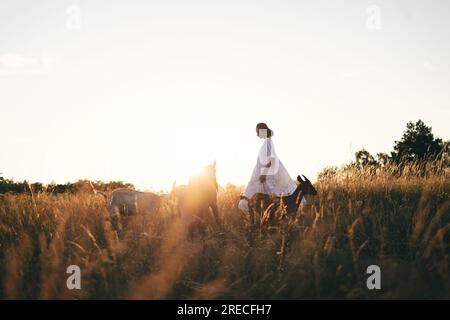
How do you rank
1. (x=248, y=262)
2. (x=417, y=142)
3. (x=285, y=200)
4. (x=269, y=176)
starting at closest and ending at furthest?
1. (x=248, y=262)
2. (x=285, y=200)
3. (x=269, y=176)
4. (x=417, y=142)

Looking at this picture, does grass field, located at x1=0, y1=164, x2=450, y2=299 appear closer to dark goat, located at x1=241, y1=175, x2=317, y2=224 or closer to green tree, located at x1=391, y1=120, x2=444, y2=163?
dark goat, located at x1=241, y1=175, x2=317, y2=224

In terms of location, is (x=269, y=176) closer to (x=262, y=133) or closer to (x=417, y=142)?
(x=262, y=133)

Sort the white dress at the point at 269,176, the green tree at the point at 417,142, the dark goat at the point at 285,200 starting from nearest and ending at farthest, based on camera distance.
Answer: the dark goat at the point at 285,200 < the white dress at the point at 269,176 < the green tree at the point at 417,142

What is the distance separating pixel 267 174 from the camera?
25.3 feet

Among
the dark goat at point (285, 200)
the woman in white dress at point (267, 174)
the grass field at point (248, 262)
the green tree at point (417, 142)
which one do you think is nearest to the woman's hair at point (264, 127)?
the woman in white dress at point (267, 174)

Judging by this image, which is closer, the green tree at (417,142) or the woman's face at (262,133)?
the woman's face at (262,133)

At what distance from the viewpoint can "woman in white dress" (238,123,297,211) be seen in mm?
7637

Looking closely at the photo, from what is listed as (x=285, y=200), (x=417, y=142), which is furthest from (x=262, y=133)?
(x=417, y=142)

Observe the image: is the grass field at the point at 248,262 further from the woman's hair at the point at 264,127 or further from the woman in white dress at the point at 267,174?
the woman's hair at the point at 264,127

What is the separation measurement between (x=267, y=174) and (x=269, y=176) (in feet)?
0.18

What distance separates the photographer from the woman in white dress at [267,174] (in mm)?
7637

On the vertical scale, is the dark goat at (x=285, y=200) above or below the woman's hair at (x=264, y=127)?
below
